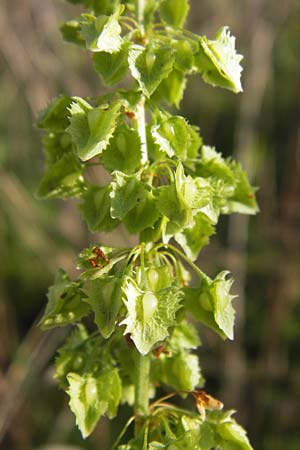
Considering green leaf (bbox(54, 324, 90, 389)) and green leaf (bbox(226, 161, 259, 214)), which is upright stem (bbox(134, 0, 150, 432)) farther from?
green leaf (bbox(226, 161, 259, 214))

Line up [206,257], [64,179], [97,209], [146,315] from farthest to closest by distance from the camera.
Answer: [206,257], [64,179], [97,209], [146,315]

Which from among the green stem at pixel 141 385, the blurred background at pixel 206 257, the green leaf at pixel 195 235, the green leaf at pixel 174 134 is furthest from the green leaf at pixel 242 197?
the blurred background at pixel 206 257

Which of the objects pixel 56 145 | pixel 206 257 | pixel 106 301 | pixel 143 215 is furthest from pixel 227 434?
pixel 206 257

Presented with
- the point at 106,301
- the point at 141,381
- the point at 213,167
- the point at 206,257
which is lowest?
the point at 141,381

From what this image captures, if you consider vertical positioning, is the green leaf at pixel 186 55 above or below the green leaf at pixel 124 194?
above

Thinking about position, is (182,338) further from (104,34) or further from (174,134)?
(104,34)

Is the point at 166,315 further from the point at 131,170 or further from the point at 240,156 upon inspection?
the point at 240,156

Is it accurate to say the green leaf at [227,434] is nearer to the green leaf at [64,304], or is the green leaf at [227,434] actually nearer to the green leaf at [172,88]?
the green leaf at [64,304]

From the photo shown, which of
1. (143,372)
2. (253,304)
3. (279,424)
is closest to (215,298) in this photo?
(143,372)
